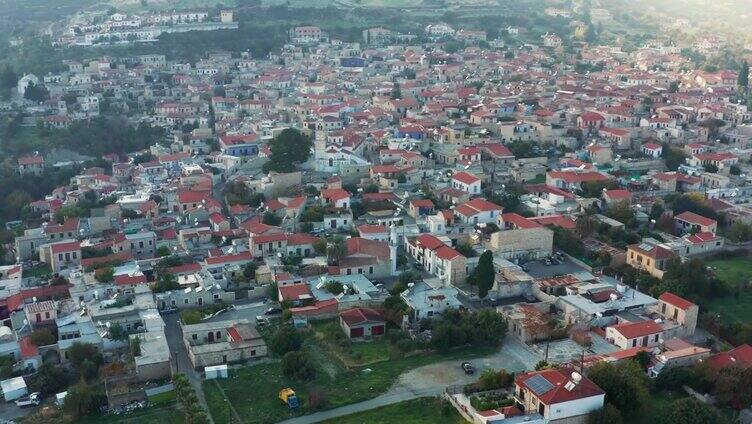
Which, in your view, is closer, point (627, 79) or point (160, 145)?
point (160, 145)

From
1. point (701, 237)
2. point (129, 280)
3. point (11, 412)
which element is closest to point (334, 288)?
point (129, 280)

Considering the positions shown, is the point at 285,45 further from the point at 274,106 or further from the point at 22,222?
the point at 22,222

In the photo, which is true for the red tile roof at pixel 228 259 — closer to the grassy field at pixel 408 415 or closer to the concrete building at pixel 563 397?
the grassy field at pixel 408 415

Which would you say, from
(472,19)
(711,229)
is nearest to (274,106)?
(711,229)

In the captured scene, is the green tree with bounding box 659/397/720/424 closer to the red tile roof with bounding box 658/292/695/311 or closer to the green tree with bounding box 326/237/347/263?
the red tile roof with bounding box 658/292/695/311

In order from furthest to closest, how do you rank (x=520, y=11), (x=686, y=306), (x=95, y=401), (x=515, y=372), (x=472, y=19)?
(x=520, y=11), (x=472, y=19), (x=686, y=306), (x=515, y=372), (x=95, y=401)

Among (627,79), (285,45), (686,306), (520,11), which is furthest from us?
(520,11)
